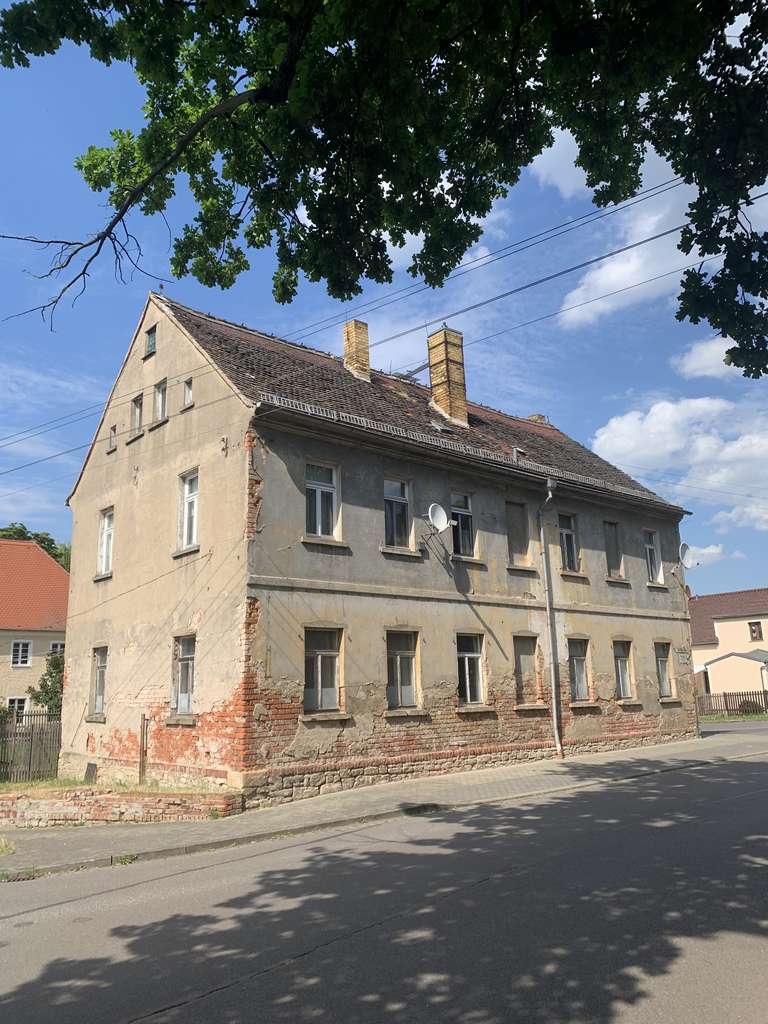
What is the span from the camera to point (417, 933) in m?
5.87

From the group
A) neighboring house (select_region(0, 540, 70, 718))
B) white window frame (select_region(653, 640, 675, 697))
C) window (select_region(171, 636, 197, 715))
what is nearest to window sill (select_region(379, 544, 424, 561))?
window (select_region(171, 636, 197, 715))

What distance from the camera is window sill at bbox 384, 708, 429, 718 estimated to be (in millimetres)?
15617

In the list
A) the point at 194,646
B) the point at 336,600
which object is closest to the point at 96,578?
the point at 194,646

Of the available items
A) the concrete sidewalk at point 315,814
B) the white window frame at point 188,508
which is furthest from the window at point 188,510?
the concrete sidewalk at point 315,814

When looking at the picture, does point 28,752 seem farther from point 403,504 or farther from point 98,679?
point 403,504

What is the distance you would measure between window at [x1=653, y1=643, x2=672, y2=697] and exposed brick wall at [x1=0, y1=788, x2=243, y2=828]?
575 inches

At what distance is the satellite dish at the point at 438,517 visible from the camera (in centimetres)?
1697

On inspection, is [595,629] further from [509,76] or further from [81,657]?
[509,76]

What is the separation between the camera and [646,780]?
590 inches

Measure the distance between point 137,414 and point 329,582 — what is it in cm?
745

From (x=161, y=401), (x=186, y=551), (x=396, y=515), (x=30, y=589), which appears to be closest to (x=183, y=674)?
(x=186, y=551)

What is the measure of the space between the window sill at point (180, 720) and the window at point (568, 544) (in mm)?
10567

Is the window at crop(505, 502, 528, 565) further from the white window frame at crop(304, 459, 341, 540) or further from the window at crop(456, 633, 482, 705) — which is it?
the white window frame at crop(304, 459, 341, 540)

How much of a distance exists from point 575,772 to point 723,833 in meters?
7.12
